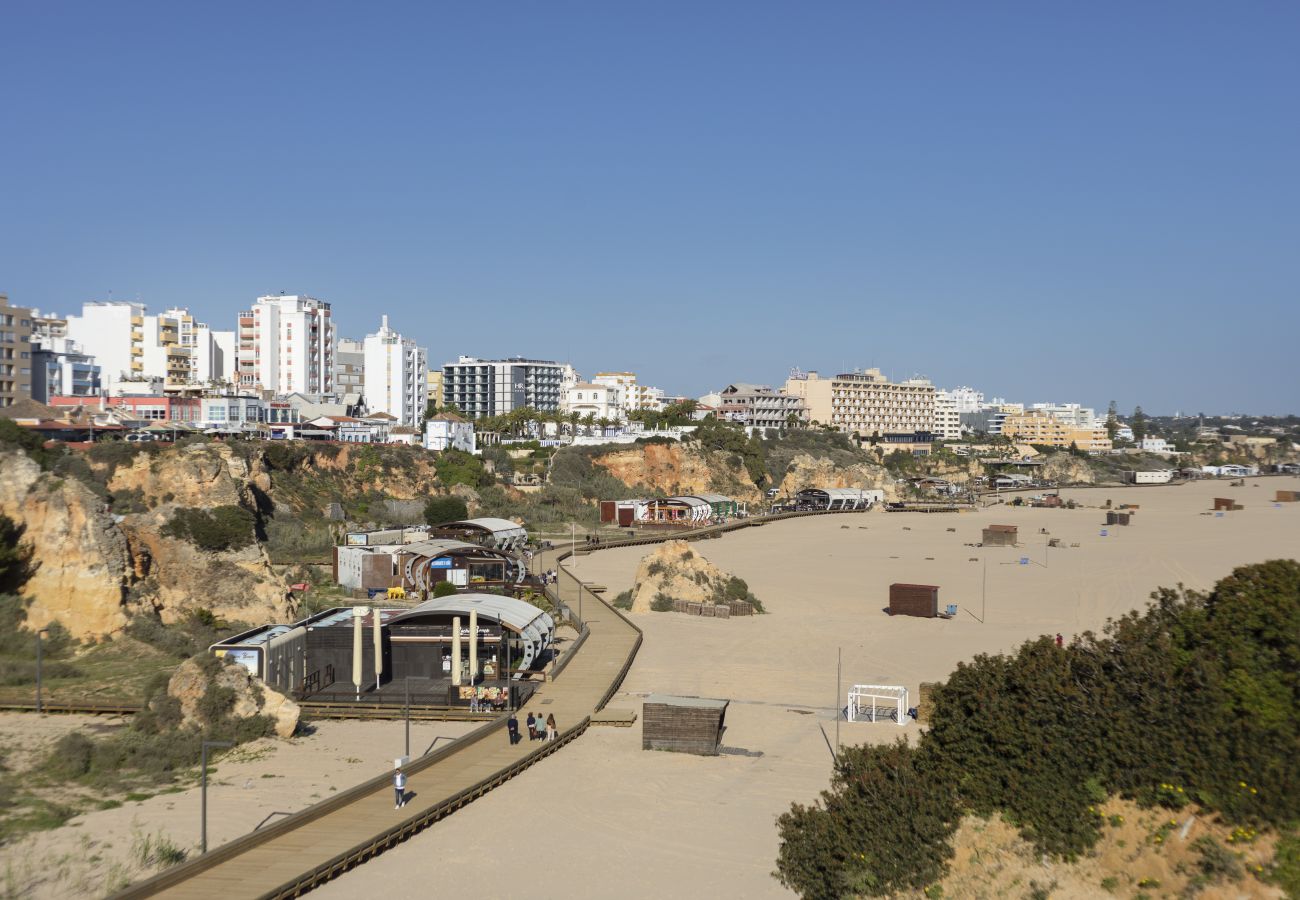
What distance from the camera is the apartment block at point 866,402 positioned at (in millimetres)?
135375

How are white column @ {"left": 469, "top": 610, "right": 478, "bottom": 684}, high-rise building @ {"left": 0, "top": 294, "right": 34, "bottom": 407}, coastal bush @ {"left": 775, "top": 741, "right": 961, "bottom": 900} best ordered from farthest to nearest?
1. high-rise building @ {"left": 0, "top": 294, "right": 34, "bottom": 407}
2. white column @ {"left": 469, "top": 610, "right": 478, "bottom": 684}
3. coastal bush @ {"left": 775, "top": 741, "right": 961, "bottom": 900}

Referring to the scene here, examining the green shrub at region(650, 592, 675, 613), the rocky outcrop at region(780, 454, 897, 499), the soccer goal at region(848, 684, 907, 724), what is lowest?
the soccer goal at region(848, 684, 907, 724)

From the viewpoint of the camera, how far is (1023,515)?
78125mm

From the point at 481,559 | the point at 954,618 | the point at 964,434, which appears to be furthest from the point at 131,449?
the point at 964,434

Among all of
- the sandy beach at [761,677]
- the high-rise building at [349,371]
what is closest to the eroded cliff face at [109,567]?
the sandy beach at [761,677]

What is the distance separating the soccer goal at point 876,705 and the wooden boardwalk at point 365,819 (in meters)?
5.26

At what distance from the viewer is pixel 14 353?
66.6 metres

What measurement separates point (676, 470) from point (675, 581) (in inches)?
1739

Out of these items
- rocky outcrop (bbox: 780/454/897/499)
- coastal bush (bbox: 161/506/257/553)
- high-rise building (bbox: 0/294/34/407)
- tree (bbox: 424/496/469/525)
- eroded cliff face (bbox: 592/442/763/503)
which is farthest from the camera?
rocky outcrop (bbox: 780/454/897/499)

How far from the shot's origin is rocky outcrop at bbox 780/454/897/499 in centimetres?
8938

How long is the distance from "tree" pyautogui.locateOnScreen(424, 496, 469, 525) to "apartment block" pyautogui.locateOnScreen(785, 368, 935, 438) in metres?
79.9

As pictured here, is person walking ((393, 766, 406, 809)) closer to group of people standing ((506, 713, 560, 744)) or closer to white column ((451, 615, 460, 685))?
group of people standing ((506, 713, 560, 744))

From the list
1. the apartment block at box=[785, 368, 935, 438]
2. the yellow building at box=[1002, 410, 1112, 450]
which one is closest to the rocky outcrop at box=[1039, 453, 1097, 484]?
the apartment block at box=[785, 368, 935, 438]

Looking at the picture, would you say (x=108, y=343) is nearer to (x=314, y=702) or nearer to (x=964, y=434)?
(x=314, y=702)
